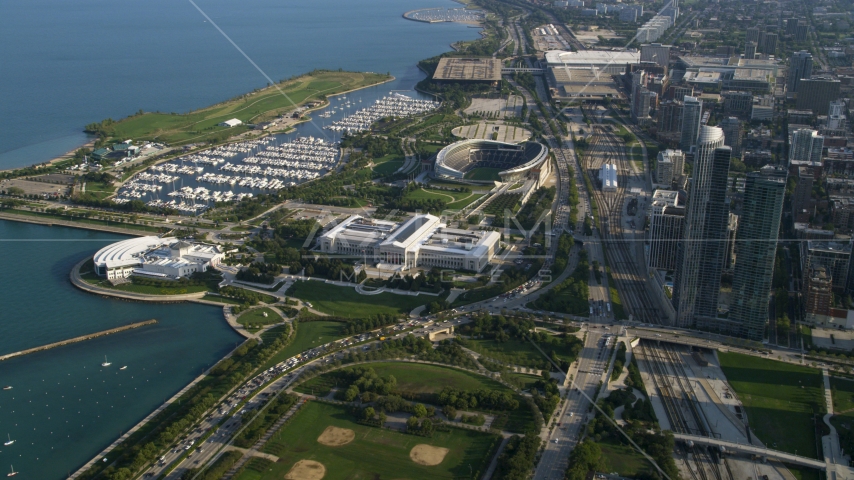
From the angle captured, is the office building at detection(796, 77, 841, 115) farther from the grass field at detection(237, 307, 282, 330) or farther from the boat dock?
the boat dock

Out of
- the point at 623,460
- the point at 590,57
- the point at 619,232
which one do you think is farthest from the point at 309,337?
the point at 590,57

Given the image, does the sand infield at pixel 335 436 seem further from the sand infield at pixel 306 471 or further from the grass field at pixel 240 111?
the grass field at pixel 240 111

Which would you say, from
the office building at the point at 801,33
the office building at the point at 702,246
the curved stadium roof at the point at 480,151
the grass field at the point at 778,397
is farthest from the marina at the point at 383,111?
the office building at the point at 801,33

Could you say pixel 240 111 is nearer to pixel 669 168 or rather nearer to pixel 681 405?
pixel 669 168

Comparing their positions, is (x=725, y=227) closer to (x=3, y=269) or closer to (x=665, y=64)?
(x=3, y=269)

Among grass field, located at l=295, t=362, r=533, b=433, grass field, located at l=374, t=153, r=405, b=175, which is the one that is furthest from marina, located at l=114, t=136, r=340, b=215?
grass field, located at l=295, t=362, r=533, b=433
